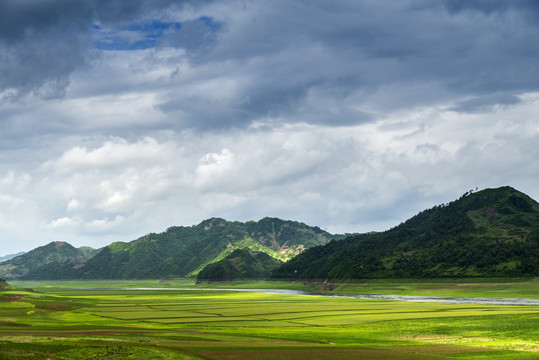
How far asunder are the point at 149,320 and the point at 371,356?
68137 mm

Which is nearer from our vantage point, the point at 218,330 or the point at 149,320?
the point at 218,330

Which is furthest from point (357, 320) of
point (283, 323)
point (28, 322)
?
point (28, 322)

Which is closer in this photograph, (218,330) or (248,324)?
(218,330)

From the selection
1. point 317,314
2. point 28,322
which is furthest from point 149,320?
point 317,314

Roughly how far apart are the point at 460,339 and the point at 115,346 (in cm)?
5696

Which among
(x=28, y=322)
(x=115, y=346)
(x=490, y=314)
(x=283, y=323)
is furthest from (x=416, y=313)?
(x=28, y=322)

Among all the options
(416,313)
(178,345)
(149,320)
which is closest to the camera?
(178,345)

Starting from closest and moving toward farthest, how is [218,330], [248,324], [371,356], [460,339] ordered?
[371,356] < [460,339] < [218,330] < [248,324]

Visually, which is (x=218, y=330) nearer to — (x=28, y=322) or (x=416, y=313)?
(x=28, y=322)

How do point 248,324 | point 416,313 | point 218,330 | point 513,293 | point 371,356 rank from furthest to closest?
1. point 513,293
2. point 416,313
3. point 248,324
4. point 218,330
5. point 371,356

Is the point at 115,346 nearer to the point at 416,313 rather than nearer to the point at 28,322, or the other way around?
the point at 28,322

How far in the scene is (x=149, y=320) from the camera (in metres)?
118

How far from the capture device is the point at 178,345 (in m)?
74.5

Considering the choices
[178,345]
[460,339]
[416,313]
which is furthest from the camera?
[416,313]
